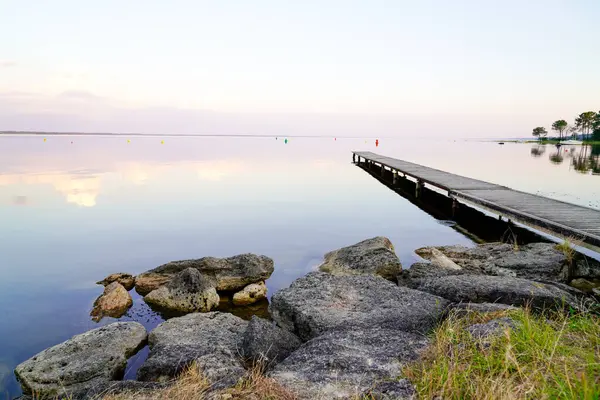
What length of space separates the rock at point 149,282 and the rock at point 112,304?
0.55 m

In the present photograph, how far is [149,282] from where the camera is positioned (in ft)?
28.8

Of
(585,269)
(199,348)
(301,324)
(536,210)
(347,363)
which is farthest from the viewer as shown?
(536,210)

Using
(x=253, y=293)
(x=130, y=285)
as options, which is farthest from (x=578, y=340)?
(x=130, y=285)

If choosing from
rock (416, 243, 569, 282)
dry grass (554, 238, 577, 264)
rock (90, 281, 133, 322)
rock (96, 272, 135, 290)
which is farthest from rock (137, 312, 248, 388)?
dry grass (554, 238, 577, 264)

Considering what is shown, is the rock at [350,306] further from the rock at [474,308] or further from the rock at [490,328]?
the rock at [490,328]

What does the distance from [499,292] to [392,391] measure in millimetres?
3296

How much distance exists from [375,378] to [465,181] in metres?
15.6

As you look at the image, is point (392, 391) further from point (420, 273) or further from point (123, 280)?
point (123, 280)

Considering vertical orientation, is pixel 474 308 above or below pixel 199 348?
above

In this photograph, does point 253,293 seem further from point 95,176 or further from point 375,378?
point 95,176

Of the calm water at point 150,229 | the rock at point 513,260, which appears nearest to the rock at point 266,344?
the calm water at point 150,229

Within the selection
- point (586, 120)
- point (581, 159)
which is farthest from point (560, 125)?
point (581, 159)

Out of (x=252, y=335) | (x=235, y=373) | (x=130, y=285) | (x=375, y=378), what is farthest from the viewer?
(x=130, y=285)

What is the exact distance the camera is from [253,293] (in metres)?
8.35
